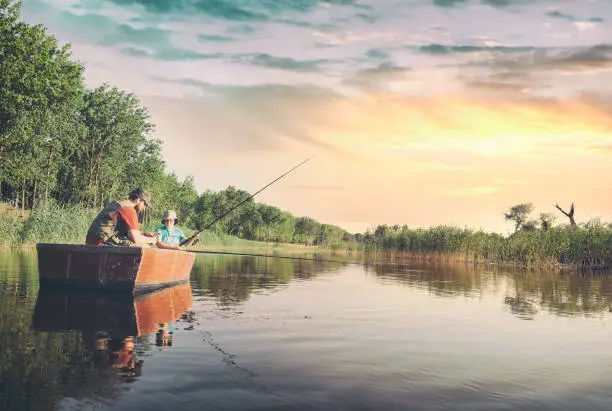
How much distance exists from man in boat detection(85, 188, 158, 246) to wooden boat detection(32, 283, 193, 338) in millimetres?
1221

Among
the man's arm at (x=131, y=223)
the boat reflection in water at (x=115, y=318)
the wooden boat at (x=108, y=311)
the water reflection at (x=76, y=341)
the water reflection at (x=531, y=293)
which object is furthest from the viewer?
the water reflection at (x=531, y=293)

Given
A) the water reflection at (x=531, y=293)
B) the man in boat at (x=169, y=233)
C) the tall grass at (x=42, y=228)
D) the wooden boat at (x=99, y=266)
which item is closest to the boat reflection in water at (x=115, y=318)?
the wooden boat at (x=99, y=266)

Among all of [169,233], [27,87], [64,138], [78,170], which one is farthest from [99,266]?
[78,170]

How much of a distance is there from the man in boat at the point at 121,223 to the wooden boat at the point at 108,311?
4.01ft

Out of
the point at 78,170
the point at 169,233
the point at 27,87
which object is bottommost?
the point at 169,233

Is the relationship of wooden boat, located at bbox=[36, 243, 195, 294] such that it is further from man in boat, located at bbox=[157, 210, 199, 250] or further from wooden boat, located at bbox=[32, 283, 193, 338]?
man in boat, located at bbox=[157, 210, 199, 250]

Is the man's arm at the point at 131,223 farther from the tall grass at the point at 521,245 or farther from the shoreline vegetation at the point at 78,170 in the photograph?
the tall grass at the point at 521,245

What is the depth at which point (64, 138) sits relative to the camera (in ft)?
144

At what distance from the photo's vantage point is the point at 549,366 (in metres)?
7.15

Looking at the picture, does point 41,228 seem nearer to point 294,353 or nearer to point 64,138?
point 64,138

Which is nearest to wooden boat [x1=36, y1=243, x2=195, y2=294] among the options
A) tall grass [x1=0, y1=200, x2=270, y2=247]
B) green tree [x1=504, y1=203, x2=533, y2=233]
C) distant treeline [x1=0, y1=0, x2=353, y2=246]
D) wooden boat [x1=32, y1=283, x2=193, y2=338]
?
wooden boat [x1=32, y1=283, x2=193, y2=338]

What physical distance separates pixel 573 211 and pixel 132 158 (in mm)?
53539

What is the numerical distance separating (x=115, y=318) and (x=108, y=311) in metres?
0.89

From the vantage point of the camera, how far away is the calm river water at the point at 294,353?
17.1 feet
